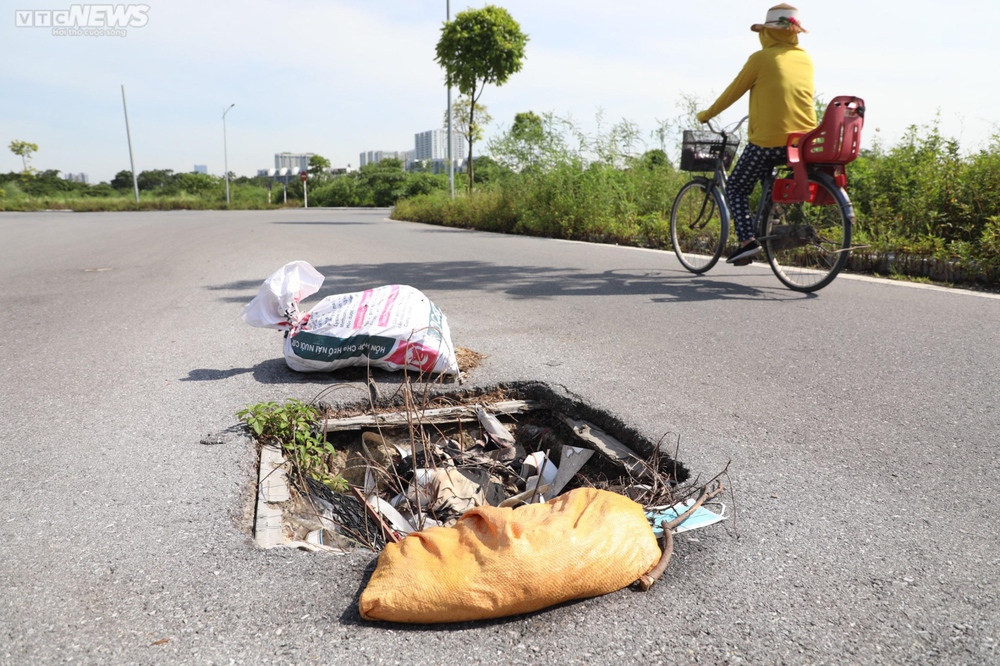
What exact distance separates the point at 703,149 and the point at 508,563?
19.2 feet

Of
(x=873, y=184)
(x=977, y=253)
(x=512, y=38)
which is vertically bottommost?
(x=977, y=253)

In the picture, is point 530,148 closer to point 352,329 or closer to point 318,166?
point 352,329

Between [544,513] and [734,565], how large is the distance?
505mm

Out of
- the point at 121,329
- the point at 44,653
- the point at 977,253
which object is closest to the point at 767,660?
the point at 44,653

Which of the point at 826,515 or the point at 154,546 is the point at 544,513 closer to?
the point at 826,515

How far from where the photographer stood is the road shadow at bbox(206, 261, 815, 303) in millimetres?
6020

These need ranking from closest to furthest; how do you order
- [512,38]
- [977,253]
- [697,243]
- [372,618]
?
[372,618] → [977,253] → [697,243] → [512,38]

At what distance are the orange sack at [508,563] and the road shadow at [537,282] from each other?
13.1 ft

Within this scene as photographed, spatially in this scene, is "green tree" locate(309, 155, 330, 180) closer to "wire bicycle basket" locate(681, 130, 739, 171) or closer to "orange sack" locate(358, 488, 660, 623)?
"wire bicycle basket" locate(681, 130, 739, 171)

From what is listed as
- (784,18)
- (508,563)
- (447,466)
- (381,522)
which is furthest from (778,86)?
(508,563)

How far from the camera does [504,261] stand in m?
8.53

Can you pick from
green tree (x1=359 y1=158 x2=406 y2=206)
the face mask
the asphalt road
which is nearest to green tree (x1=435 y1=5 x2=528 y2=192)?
the asphalt road

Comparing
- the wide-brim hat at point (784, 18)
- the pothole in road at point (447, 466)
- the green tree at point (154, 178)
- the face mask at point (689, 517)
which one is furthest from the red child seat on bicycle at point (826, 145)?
the green tree at point (154, 178)

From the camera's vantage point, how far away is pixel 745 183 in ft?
21.0
